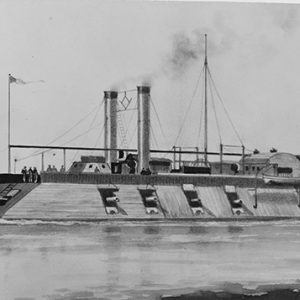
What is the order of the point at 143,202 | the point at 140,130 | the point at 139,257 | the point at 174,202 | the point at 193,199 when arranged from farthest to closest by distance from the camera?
the point at 193,199 < the point at 143,202 < the point at 174,202 < the point at 139,257 < the point at 140,130

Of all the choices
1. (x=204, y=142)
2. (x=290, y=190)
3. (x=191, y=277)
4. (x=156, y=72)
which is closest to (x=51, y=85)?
(x=156, y=72)

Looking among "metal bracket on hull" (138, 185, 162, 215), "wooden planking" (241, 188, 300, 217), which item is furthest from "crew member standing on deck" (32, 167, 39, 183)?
"wooden planking" (241, 188, 300, 217)

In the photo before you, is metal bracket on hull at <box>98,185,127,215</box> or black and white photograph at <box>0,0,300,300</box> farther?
metal bracket on hull at <box>98,185,127,215</box>

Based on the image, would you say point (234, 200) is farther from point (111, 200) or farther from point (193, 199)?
point (111, 200)

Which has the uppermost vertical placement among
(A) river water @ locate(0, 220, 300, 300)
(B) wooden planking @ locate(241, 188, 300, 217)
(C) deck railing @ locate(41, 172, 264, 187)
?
(C) deck railing @ locate(41, 172, 264, 187)

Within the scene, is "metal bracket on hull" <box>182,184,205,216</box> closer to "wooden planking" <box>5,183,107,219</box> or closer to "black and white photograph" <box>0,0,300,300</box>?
"black and white photograph" <box>0,0,300,300</box>

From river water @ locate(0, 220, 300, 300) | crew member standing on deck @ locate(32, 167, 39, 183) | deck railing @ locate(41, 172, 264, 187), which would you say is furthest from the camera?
deck railing @ locate(41, 172, 264, 187)

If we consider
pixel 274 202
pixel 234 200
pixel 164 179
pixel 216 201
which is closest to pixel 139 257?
pixel 216 201
